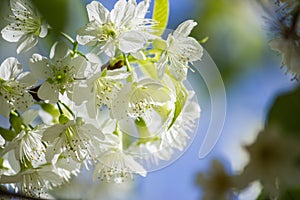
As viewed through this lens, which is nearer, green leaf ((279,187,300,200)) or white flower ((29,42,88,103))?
green leaf ((279,187,300,200))

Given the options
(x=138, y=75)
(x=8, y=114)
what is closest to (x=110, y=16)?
(x=138, y=75)

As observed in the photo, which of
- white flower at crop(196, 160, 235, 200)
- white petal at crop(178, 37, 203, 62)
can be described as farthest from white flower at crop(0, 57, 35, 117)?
white flower at crop(196, 160, 235, 200)

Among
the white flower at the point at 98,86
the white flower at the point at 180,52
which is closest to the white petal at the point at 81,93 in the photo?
the white flower at the point at 98,86

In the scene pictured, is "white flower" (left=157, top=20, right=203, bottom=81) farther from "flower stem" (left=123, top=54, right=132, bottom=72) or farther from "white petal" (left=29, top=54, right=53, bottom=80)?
"white petal" (left=29, top=54, right=53, bottom=80)

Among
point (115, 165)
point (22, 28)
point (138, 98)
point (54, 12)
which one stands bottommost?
point (115, 165)

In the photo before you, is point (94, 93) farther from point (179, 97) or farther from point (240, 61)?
point (240, 61)

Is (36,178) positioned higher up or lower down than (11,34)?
lower down

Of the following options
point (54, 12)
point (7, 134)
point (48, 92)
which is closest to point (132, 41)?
point (48, 92)
